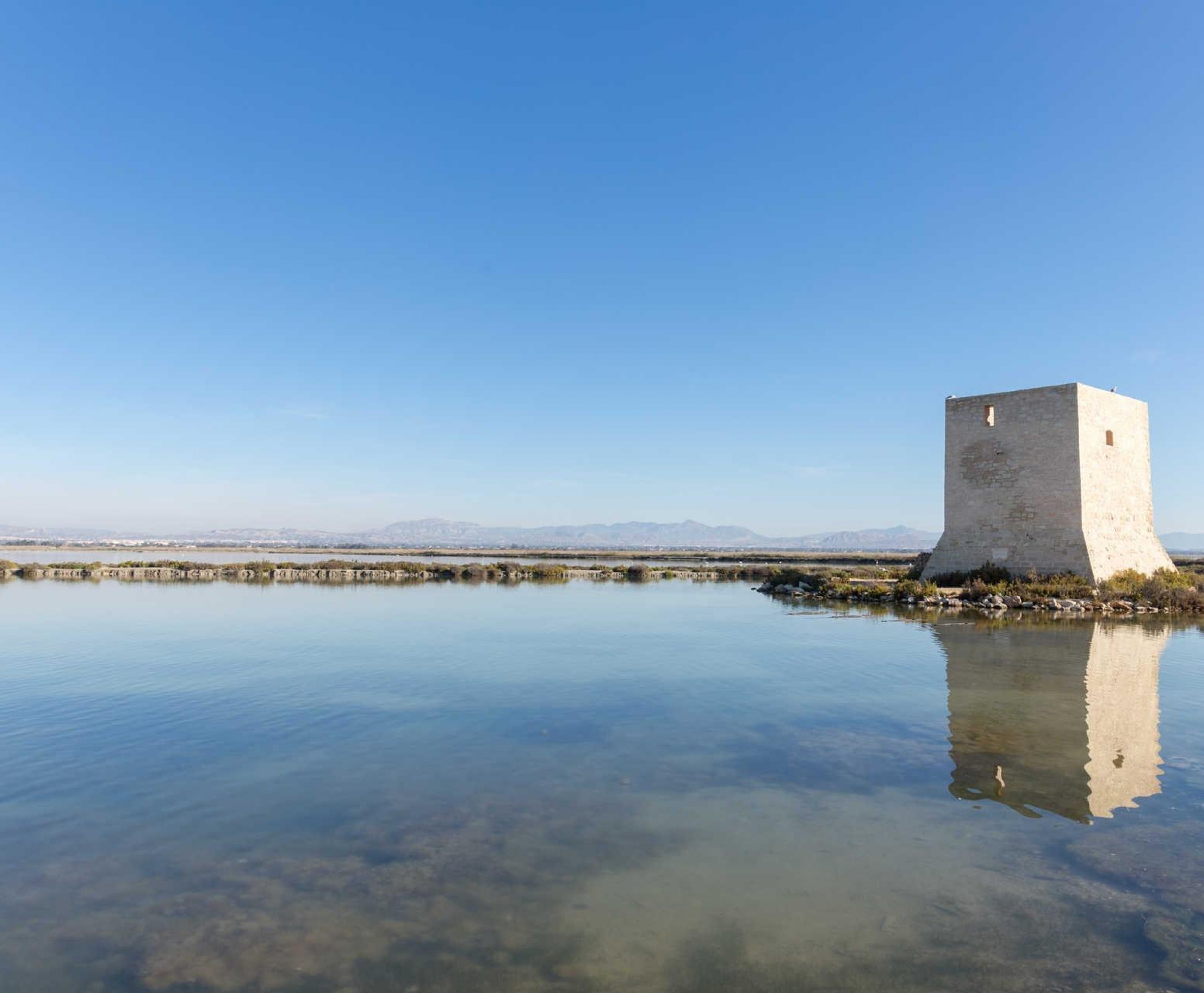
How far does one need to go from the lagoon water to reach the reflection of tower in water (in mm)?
56

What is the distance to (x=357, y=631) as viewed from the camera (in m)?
16.3

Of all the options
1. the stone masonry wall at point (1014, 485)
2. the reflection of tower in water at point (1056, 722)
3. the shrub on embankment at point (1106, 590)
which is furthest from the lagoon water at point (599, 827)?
the stone masonry wall at point (1014, 485)

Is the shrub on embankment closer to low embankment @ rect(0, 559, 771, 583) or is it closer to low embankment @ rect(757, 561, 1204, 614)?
low embankment @ rect(757, 561, 1204, 614)

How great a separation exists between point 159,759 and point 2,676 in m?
5.97

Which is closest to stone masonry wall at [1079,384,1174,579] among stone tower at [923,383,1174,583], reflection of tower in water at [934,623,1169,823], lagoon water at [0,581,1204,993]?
stone tower at [923,383,1174,583]

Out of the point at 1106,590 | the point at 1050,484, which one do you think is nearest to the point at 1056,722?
the point at 1106,590

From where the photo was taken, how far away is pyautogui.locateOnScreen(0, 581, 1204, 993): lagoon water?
3.67 meters

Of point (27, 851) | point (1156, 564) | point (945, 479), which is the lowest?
point (27, 851)

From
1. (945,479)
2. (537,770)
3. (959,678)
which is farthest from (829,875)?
(945,479)

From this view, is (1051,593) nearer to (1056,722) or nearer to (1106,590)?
(1106,590)

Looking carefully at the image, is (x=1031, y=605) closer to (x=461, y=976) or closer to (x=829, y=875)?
(x=829, y=875)

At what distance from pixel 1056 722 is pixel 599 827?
5920 mm

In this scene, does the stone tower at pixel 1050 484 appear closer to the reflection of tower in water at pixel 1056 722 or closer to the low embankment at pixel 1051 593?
the low embankment at pixel 1051 593

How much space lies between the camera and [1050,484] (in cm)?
2119
